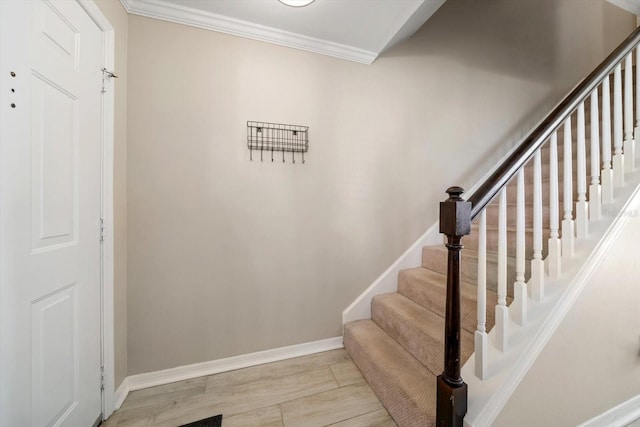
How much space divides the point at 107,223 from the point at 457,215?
1.72 m

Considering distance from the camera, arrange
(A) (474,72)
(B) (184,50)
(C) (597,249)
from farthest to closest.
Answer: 1. (A) (474,72)
2. (B) (184,50)
3. (C) (597,249)

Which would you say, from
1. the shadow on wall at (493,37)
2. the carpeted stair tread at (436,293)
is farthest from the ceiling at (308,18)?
the carpeted stair tread at (436,293)

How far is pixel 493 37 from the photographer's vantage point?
233 centimetres

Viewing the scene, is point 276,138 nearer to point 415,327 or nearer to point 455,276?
point 455,276

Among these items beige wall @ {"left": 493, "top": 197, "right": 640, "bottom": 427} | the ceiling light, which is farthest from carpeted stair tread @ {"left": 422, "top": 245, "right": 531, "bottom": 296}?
the ceiling light

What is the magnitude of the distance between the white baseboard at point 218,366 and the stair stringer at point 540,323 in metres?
1.04

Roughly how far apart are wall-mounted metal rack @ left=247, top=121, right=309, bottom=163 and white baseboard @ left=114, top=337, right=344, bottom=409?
1423 mm

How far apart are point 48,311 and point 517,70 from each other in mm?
4054

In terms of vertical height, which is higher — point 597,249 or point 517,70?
point 517,70

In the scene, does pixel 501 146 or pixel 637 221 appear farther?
pixel 501 146

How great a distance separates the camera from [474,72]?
2.24m

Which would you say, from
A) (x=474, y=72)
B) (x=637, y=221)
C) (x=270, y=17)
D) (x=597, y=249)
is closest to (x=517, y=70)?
(x=474, y=72)

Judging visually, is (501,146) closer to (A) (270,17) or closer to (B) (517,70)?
(B) (517,70)

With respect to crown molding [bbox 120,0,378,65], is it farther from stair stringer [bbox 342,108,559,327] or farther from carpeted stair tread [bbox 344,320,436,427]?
carpeted stair tread [bbox 344,320,436,427]
